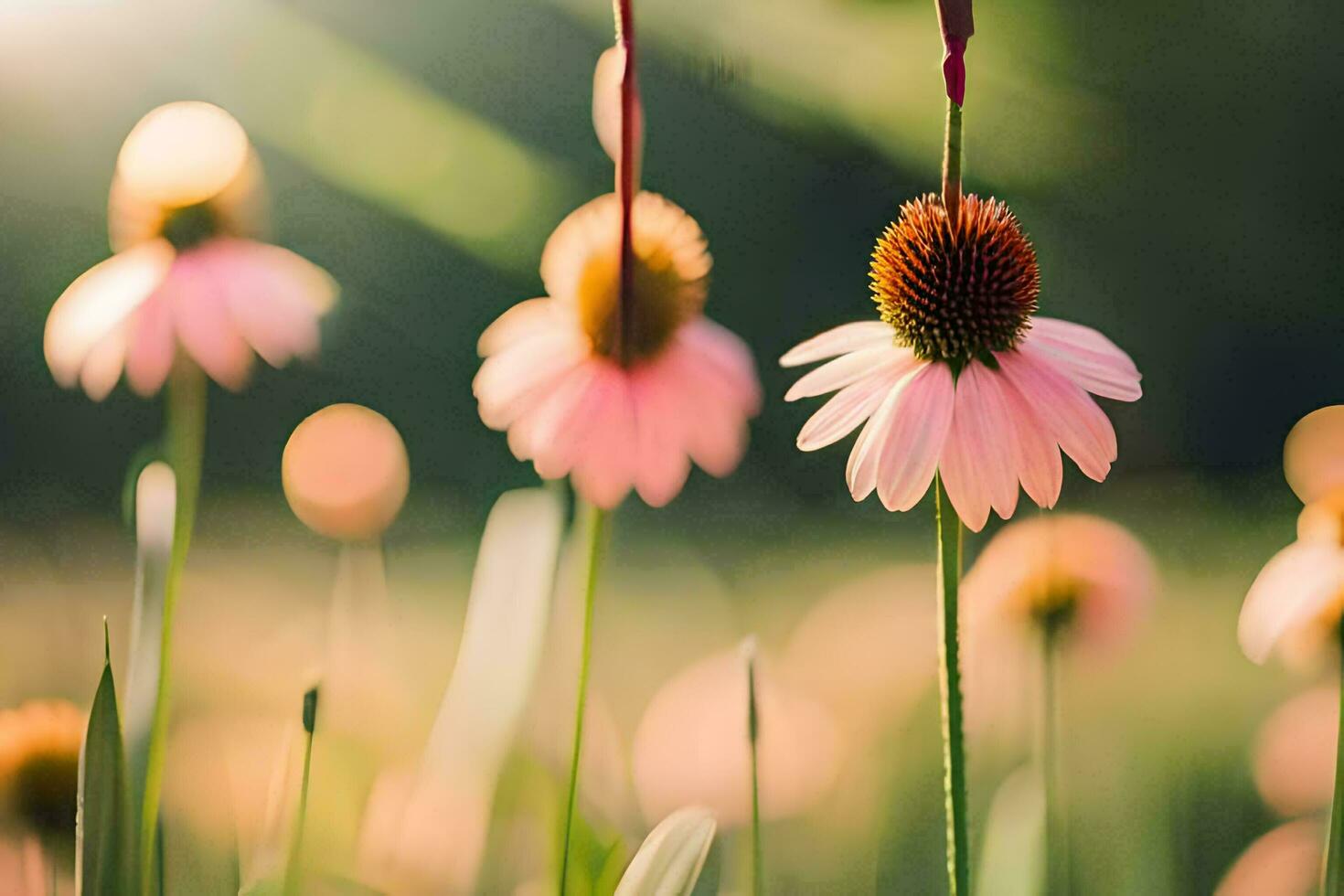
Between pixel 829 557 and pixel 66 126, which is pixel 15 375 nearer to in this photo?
pixel 66 126

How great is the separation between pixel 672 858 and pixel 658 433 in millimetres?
104

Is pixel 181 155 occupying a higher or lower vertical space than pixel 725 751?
higher

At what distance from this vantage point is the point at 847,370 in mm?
233

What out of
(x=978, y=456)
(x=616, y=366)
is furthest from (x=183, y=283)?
(x=978, y=456)

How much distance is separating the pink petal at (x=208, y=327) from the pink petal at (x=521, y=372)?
0.26 feet

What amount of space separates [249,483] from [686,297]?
0.93ft

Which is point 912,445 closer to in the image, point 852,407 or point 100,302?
point 852,407

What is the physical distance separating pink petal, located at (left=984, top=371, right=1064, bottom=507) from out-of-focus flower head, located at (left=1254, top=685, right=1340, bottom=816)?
206 millimetres

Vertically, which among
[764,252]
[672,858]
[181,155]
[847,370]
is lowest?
[672,858]

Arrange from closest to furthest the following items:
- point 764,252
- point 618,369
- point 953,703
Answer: point 953,703, point 618,369, point 764,252

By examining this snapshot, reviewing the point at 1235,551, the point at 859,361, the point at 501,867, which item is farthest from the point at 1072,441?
the point at 1235,551

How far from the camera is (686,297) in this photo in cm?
30

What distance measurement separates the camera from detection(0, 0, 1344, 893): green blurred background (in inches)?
16.1

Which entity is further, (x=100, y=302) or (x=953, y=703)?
(x=100, y=302)
